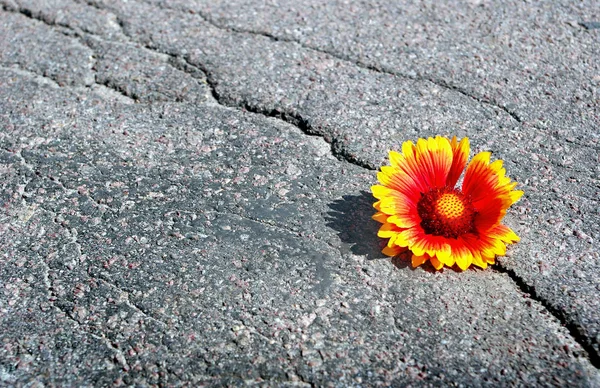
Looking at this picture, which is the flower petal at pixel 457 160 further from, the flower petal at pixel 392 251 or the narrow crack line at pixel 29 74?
the narrow crack line at pixel 29 74

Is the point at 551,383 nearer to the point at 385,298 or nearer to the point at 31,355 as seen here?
the point at 385,298

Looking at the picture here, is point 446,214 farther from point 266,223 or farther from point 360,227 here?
point 266,223

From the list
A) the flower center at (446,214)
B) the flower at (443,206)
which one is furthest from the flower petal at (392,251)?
the flower center at (446,214)

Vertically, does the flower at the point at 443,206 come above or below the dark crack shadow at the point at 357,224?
above

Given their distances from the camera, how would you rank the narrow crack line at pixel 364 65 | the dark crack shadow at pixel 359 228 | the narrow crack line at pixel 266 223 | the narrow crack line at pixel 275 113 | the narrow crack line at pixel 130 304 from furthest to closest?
the narrow crack line at pixel 364 65, the narrow crack line at pixel 275 113, the narrow crack line at pixel 266 223, the dark crack shadow at pixel 359 228, the narrow crack line at pixel 130 304

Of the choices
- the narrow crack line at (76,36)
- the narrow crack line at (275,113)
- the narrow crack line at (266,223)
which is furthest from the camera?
the narrow crack line at (76,36)

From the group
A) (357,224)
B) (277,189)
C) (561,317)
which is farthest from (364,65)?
(561,317)

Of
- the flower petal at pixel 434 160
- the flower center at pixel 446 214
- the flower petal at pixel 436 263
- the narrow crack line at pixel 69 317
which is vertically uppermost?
the flower petal at pixel 434 160

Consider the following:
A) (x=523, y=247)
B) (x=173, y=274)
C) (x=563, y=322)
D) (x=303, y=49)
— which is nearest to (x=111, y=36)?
(x=303, y=49)
